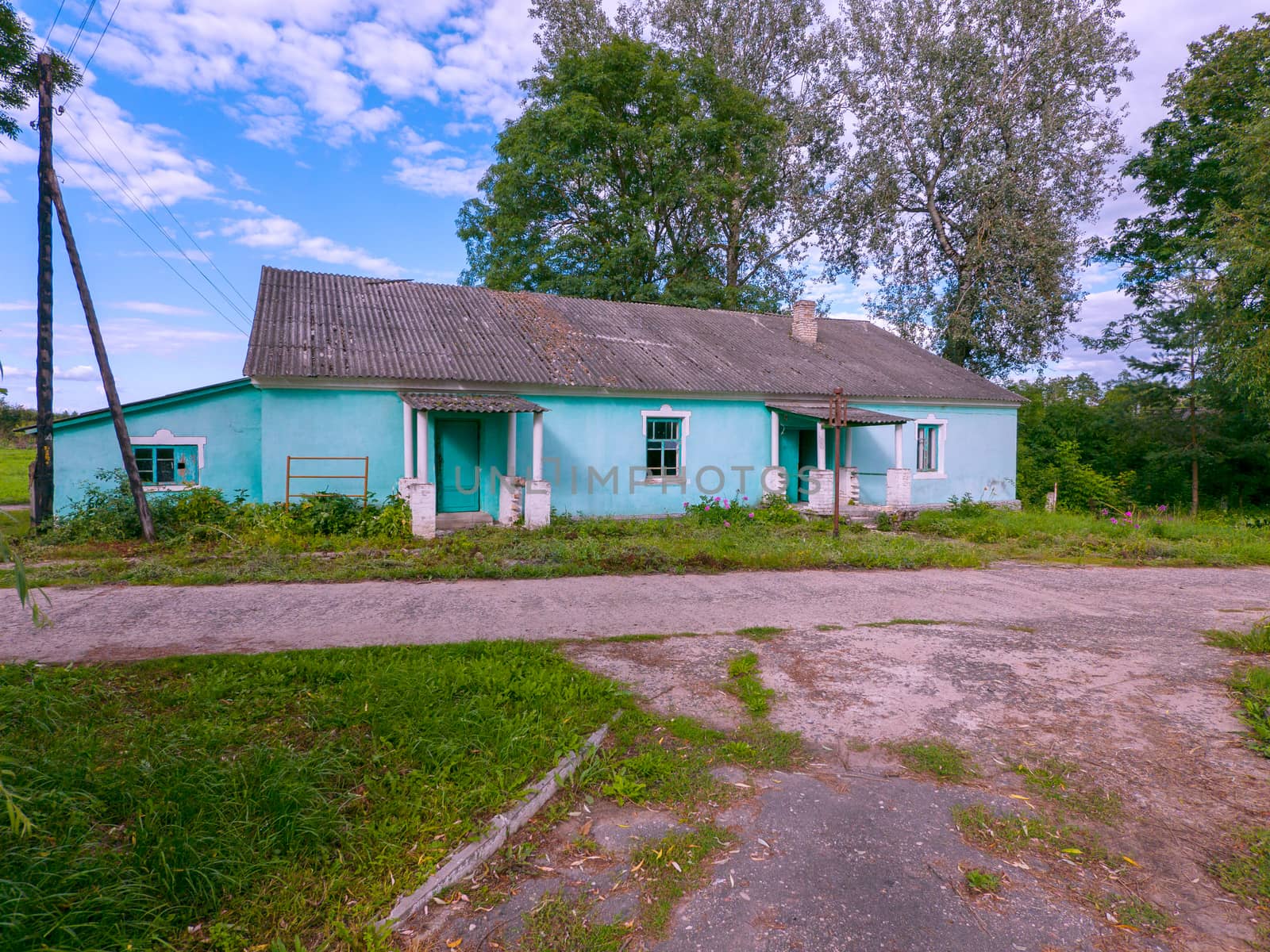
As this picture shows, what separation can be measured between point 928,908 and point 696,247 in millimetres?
24925

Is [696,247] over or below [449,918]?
over

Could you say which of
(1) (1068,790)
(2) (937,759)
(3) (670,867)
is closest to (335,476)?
(3) (670,867)

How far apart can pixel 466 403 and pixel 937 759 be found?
33.0ft

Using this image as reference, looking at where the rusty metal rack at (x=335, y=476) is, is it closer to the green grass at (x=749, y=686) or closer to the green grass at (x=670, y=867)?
the green grass at (x=749, y=686)

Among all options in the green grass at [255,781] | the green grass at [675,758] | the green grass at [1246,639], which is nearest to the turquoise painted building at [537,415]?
the green grass at [255,781]

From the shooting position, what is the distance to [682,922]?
8.04 ft

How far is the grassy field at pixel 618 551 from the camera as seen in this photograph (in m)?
8.42

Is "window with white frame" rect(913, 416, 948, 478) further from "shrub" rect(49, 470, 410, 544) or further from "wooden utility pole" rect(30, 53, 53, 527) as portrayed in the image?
"wooden utility pole" rect(30, 53, 53, 527)

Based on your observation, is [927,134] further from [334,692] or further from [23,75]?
[334,692]

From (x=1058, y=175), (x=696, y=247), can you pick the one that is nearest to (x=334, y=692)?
(x=696, y=247)

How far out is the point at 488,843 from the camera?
2.85 m

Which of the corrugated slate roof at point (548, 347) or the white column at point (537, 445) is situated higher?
the corrugated slate roof at point (548, 347)

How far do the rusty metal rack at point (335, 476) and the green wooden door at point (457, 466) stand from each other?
145cm

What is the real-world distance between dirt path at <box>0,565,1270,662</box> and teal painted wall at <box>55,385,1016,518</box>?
5.06 m
